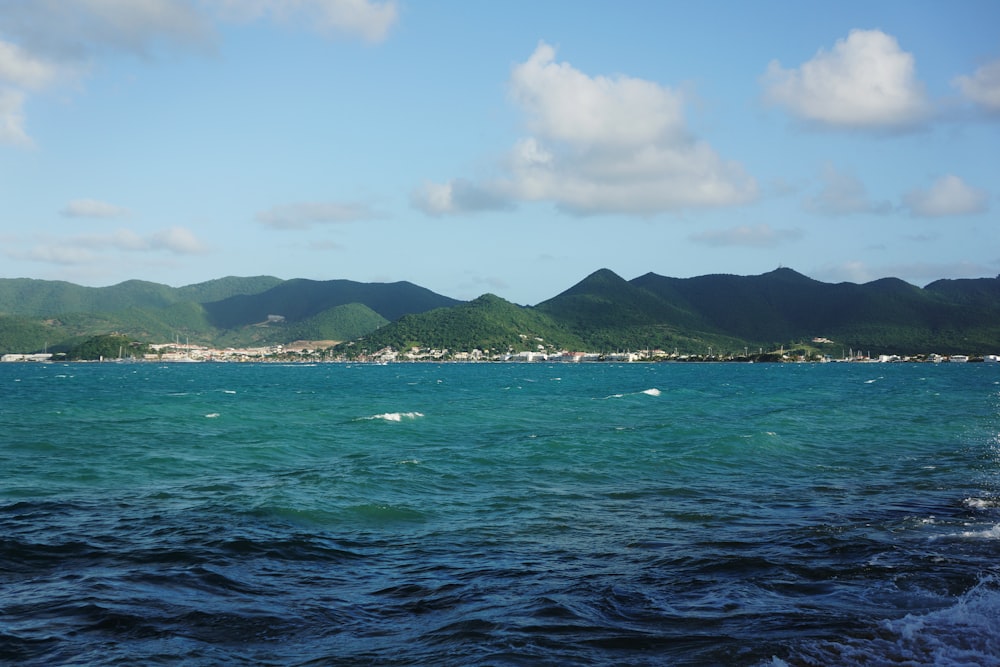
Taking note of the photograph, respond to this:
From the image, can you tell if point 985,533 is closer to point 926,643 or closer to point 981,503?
point 981,503

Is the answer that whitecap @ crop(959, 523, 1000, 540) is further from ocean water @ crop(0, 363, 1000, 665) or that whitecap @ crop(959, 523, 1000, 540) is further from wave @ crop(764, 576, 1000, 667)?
wave @ crop(764, 576, 1000, 667)

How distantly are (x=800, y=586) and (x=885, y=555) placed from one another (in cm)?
282

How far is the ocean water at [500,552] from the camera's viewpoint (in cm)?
941

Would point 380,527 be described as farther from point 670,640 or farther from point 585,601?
point 670,640

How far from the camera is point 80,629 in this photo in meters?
9.92

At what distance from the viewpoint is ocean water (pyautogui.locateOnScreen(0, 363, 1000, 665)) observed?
9.41 meters

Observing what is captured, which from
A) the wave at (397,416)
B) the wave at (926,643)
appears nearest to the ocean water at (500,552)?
the wave at (926,643)

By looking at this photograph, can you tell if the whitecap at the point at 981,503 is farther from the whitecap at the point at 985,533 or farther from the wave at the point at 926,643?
the wave at the point at 926,643

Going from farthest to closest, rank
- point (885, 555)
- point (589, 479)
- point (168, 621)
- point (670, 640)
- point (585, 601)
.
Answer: point (589, 479) → point (885, 555) → point (585, 601) → point (168, 621) → point (670, 640)

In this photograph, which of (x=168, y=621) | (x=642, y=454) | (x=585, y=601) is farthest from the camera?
(x=642, y=454)

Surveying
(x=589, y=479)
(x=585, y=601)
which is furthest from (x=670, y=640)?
(x=589, y=479)

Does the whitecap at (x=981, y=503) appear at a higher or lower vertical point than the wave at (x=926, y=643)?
lower

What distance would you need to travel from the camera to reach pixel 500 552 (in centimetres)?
1439

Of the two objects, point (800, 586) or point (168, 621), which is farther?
point (800, 586)
